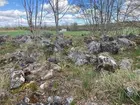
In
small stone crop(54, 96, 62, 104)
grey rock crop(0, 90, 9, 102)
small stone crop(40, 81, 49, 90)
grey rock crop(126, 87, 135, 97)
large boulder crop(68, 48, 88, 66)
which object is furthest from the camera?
large boulder crop(68, 48, 88, 66)

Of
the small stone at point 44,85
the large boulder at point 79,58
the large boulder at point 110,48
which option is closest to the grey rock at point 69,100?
the small stone at point 44,85

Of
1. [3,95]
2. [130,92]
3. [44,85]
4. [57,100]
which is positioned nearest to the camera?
[130,92]

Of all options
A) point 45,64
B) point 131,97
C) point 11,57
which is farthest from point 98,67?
point 11,57

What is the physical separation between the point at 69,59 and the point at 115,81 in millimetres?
3070

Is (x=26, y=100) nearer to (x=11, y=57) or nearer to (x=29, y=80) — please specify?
(x=29, y=80)

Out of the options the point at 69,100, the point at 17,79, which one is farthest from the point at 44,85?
the point at 69,100

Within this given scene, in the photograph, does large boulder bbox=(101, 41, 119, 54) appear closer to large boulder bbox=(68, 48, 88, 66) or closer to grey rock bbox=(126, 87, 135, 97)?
large boulder bbox=(68, 48, 88, 66)

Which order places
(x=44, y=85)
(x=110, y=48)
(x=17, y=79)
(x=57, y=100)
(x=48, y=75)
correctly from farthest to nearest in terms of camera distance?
(x=110, y=48) < (x=48, y=75) < (x=17, y=79) < (x=44, y=85) < (x=57, y=100)

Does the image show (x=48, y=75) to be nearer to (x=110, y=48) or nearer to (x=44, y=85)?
(x=44, y=85)

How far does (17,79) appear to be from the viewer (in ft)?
15.7

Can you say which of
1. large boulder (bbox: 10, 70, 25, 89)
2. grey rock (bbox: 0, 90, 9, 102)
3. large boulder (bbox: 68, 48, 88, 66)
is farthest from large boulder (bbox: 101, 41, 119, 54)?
grey rock (bbox: 0, 90, 9, 102)

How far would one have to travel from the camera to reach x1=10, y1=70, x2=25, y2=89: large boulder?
469cm

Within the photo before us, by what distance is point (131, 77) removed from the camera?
4137 mm

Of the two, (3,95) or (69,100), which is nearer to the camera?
(69,100)
